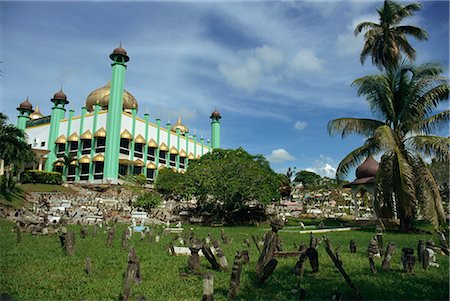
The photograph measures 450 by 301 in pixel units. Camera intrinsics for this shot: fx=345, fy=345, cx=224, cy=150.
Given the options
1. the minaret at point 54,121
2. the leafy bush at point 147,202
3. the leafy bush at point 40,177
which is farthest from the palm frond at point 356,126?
the minaret at point 54,121

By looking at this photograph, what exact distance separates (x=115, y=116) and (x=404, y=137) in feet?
124

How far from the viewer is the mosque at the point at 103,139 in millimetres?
47406

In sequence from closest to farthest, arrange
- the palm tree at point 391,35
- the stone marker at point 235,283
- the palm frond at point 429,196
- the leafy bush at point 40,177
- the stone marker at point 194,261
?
the stone marker at point 235,283 < the stone marker at point 194,261 < the palm frond at point 429,196 < the palm tree at point 391,35 < the leafy bush at point 40,177

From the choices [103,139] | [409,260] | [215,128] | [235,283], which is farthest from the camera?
[215,128]

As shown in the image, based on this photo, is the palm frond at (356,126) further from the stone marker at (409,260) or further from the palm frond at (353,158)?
the stone marker at (409,260)

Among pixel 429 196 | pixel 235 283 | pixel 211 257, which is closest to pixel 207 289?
pixel 235 283

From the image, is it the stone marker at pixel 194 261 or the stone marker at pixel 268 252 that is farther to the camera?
the stone marker at pixel 194 261

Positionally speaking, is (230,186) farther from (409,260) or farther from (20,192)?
(20,192)

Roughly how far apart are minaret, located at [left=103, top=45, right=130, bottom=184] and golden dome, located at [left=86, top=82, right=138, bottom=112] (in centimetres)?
741

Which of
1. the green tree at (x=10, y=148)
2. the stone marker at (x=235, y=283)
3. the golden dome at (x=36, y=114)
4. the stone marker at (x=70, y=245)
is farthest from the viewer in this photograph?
the golden dome at (x=36, y=114)

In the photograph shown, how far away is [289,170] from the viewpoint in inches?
2441

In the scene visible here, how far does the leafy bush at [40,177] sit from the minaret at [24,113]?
63.6 feet

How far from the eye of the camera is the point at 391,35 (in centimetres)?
2288

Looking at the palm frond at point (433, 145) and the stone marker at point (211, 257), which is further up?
the palm frond at point (433, 145)
